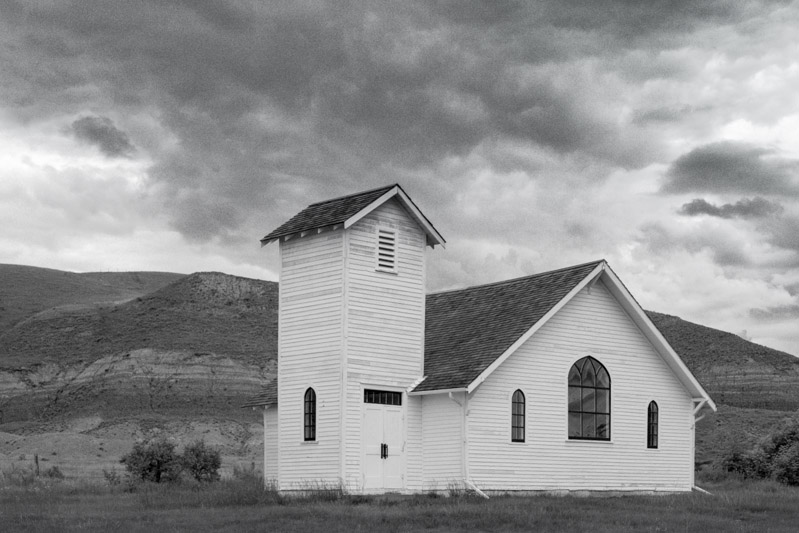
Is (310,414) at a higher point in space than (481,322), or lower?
lower

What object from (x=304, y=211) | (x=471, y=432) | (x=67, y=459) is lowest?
(x=67, y=459)

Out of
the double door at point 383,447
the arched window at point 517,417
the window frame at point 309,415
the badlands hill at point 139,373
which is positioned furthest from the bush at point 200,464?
the arched window at point 517,417

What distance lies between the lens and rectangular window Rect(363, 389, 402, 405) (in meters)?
30.8

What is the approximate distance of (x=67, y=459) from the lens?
60781mm

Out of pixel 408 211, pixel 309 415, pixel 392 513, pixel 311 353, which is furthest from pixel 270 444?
pixel 392 513

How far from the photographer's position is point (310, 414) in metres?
31.3

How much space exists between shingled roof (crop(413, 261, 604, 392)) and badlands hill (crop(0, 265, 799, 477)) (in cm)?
2357

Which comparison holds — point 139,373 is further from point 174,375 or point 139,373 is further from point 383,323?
point 383,323

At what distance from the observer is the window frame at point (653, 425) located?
34594mm

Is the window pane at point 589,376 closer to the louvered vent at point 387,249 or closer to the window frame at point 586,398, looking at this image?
the window frame at point 586,398

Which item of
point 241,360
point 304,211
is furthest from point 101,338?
point 304,211

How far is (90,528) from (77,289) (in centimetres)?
12094

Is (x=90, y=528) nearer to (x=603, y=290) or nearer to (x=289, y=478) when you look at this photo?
(x=289, y=478)

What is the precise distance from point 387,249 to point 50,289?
11196 cm
